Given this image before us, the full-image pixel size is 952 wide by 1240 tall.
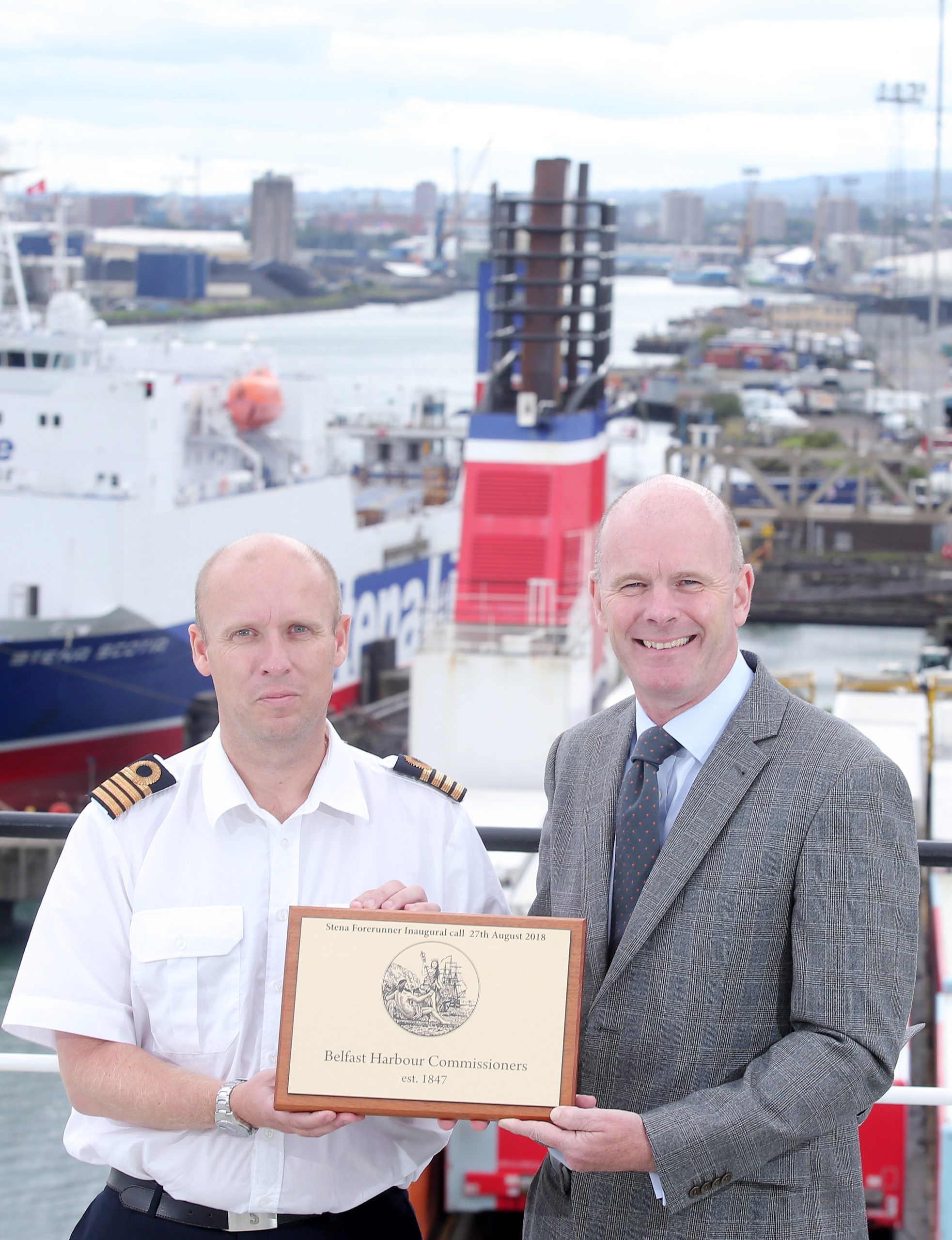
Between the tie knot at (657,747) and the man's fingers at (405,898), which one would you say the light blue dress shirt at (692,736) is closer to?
the tie knot at (657,747)

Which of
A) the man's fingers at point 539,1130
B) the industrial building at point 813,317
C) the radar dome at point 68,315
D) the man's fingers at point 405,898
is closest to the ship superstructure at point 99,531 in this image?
the radar dome at point 68,315

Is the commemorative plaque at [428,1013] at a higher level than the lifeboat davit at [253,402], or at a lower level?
lower

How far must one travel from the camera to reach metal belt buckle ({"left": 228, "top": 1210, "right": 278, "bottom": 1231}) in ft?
6.97

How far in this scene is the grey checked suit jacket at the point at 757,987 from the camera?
1.89 metres

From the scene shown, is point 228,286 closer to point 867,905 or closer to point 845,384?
point 845,384

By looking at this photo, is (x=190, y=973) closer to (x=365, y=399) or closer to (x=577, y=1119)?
(x=577, y=1119)

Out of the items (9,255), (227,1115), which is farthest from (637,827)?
(9,255)

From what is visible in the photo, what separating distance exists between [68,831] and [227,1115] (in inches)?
26.9

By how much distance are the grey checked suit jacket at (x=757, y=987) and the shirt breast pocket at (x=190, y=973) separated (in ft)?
1.62

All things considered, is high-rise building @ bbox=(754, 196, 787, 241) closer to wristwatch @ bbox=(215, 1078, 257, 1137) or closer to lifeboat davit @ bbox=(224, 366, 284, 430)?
lifeboat davit @ bbox=(224, 366, 284, 430)

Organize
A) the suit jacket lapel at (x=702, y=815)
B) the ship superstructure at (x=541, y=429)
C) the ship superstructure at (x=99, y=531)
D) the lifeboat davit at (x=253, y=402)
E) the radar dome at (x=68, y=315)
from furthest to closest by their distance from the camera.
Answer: the lifeboat davit at (x=253, y=402)
the radar dome at (x=68, y=315)
the ship superstructure at (x=99, y=531)
the ship superstructure at (x=541, y=429)
the suit jacket lapel at (x=702, y=815)

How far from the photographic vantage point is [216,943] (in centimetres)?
212

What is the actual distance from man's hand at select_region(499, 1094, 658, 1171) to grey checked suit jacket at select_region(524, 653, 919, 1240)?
26 millimetres

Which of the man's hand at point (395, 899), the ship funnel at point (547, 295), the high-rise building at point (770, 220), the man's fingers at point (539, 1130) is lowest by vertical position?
the man's fingers at point (539, 1130)
